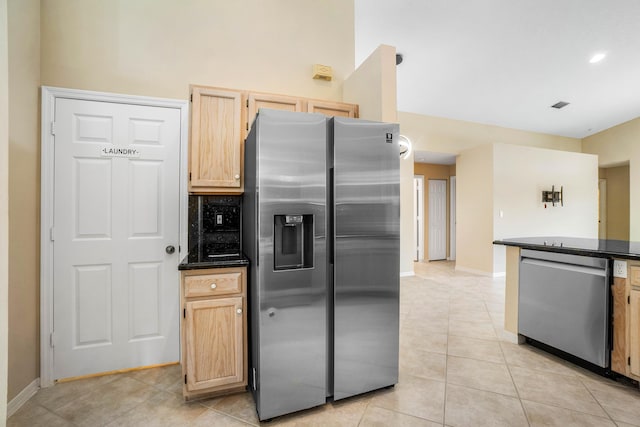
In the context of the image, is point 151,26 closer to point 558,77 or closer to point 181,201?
point 181,201

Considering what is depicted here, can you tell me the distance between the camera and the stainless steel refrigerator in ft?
5.55

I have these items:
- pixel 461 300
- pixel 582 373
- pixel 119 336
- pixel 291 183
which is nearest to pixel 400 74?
pixel 461 300

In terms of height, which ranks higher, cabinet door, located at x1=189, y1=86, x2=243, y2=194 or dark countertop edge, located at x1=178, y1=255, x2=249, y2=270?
cabinet door, located at x1=189, y1=86, x2=243, y2=194

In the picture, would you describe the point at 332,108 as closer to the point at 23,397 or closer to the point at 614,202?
the point at 23,397

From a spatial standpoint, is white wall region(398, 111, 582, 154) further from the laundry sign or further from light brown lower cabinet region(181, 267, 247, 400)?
light brown lower cabinet region(181, 267, 247, 400)

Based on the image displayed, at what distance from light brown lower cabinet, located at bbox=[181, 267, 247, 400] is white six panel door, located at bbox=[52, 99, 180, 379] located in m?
0.68

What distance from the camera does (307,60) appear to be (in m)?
2.75

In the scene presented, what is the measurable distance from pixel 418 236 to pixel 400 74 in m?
4.07

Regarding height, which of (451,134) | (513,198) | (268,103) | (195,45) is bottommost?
(513,198)

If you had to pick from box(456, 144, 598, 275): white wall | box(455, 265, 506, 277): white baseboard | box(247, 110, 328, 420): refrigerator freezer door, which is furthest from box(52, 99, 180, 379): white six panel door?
box(456, 144, 598, 275): white wall

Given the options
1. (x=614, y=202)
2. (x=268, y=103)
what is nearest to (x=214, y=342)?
(x=268, y=103)

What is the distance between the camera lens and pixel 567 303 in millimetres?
2311

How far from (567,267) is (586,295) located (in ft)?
0.76

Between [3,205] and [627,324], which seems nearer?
[3,205]
